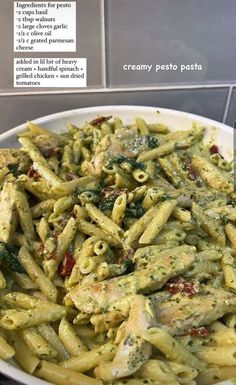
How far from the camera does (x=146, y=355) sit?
1525mm

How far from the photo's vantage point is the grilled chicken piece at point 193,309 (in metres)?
1.61

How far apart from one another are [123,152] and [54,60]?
1.54 feet

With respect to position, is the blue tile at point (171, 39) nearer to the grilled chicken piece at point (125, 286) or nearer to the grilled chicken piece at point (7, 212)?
the grilled chicken piece at point (7, 212)

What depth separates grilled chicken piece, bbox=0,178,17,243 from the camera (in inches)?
74.2

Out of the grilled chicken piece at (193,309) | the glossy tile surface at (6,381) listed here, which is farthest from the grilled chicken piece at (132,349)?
the glossy tile surface at (6,381)

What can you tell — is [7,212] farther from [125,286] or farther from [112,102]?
[112,102]

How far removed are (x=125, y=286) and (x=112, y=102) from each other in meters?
1.05

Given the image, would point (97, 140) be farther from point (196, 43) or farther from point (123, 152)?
point (196, 43)

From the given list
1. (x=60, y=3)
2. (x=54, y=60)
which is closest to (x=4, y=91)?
(x=54, y=60)
